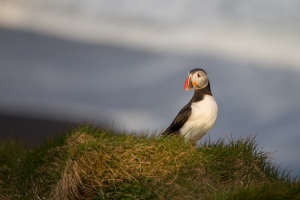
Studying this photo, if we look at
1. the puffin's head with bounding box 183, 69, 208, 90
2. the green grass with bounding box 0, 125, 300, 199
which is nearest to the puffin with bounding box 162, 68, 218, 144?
the puffin's head with bounding box 183, 69, 208, 90

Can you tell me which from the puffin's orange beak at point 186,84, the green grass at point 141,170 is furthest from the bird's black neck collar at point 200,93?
the green grass at point 141,170

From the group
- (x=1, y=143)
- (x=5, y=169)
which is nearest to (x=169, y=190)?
(x=5, y=169)

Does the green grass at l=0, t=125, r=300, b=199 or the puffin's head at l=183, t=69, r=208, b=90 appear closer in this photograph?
the green grass at l=0, t=125, r=300, b=199

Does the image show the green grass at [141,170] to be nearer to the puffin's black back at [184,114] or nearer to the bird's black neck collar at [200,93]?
the puffin's black back at [184,114]

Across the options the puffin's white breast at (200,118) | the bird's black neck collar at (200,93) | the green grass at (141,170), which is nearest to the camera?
the green grass at (141,170)

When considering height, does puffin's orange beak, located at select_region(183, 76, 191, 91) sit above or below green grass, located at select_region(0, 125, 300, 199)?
above

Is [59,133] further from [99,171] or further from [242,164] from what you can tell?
[242,164]

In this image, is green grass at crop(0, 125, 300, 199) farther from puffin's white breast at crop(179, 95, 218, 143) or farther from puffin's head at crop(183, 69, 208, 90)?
puffin's head at crop(183, 69, 208, 90)

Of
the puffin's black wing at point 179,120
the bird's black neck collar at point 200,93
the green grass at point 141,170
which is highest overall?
the bird's black neck collar at point 200,93

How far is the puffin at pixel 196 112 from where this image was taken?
762 centimetres

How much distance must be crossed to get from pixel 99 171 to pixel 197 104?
2.09 metres

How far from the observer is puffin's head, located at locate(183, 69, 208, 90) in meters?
7.83

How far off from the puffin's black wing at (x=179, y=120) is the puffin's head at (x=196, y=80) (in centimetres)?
32

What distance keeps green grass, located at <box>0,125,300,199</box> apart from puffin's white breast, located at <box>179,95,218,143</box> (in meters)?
0.41
